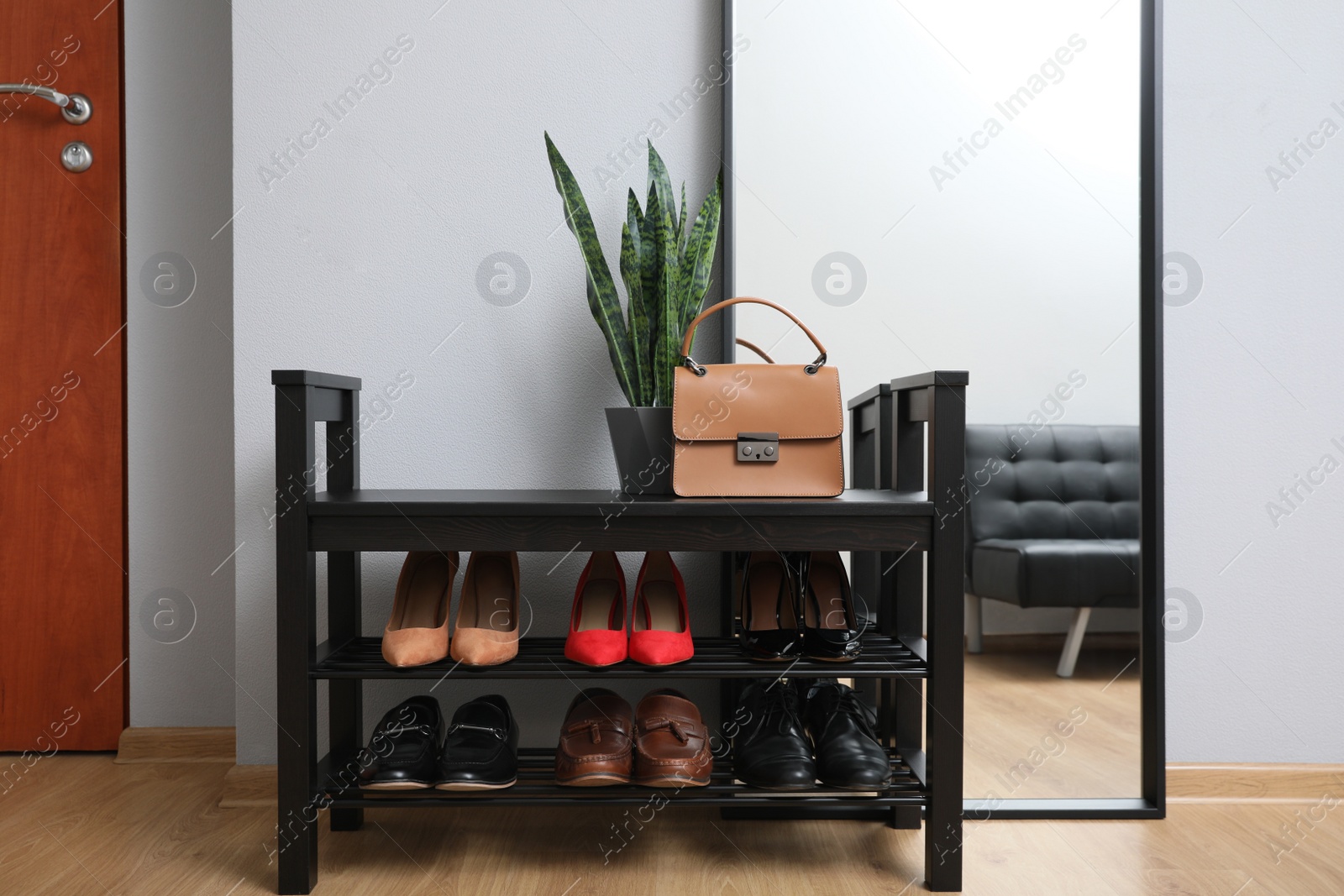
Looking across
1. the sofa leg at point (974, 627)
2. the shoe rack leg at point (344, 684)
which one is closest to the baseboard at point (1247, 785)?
the sofa leg at point (974, 627)

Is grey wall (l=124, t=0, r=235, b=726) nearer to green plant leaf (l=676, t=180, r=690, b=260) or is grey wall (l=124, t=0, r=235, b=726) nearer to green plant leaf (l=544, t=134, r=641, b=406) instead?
green plant leaf (l=544, t=134, r=641, b=406)

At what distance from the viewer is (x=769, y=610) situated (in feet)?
4.28

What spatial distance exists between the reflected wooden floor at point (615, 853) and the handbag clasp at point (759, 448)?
0.50 metres

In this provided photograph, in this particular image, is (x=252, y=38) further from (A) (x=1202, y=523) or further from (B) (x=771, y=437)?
(A) (x=1202, y=523)

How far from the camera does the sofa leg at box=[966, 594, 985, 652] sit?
146 centimetres

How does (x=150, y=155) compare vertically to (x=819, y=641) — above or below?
above

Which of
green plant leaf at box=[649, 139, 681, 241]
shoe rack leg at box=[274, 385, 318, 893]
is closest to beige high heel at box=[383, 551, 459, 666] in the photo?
shoe rack leg at box=[274, 385, 318, 893]

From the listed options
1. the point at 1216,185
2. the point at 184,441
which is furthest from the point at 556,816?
the point at 1216,185

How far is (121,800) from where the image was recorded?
1477 millimetres

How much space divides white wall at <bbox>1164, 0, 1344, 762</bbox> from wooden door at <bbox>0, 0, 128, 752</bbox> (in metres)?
2.09

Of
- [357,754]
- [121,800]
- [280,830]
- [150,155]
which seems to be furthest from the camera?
[150,155]

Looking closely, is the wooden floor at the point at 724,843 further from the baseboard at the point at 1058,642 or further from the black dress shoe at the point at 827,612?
the black dress shoe at the point at 827,612

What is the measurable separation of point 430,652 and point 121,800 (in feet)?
2.55

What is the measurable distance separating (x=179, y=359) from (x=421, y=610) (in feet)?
2.76
